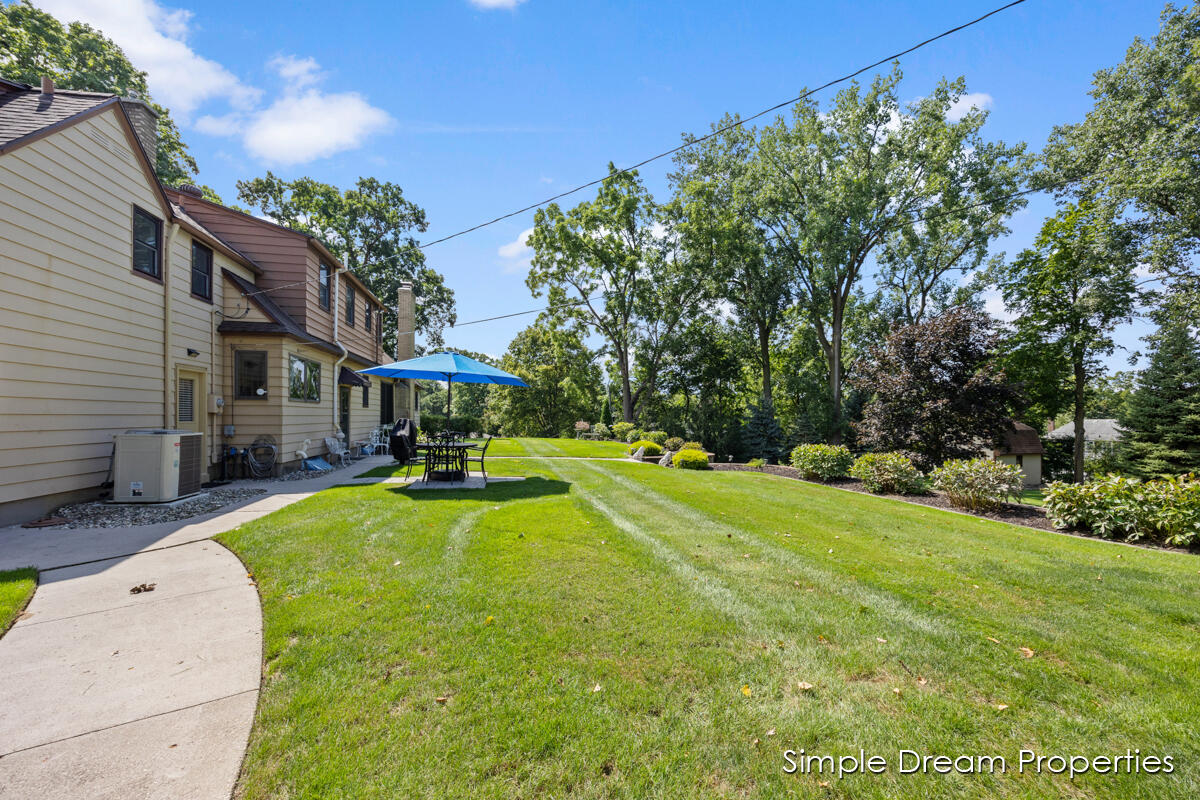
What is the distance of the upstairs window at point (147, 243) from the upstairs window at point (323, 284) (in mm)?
4205

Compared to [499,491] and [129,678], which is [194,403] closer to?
[499,491]

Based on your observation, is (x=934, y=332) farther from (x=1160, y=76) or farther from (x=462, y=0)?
(x=1160, y=76)

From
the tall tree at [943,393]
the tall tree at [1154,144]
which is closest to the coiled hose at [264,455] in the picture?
the tall tree at [943,393]

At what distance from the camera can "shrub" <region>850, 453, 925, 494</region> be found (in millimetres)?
10031

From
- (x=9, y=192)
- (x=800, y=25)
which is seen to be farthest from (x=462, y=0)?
(x=9, y=192)

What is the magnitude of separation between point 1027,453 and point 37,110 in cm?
3547

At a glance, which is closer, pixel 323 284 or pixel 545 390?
pixel 323 284

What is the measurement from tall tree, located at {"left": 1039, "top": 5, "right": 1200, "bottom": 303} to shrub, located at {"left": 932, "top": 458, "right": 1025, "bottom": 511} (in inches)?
499

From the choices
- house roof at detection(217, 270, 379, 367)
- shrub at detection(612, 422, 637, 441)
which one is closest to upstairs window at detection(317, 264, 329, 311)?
house roof at detection(217, 270, 379, 367)

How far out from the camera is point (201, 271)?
366 inches

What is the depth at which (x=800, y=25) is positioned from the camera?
281 inches

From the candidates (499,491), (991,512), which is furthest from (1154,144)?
(499,491)

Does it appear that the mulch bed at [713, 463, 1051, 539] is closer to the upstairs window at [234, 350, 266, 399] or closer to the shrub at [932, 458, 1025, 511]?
the shrub at [932, 458, 1025, 511]

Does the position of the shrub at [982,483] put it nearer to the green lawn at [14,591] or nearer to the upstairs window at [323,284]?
the green lawn at [14,591]
